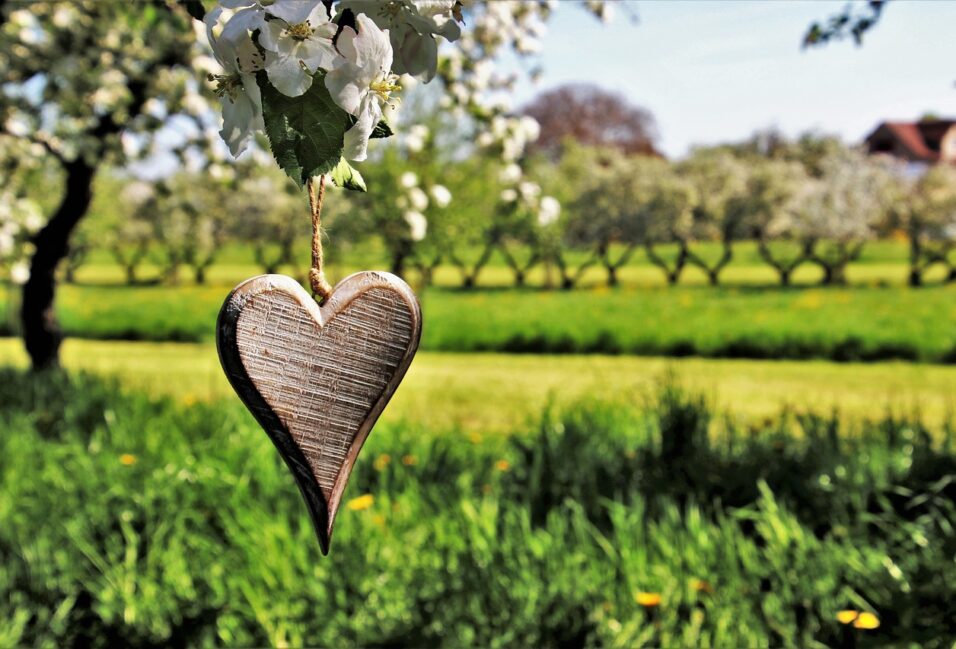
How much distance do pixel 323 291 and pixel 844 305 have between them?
605 inches

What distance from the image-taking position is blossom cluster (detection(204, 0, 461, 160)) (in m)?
0.85

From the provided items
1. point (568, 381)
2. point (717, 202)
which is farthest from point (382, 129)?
point (717, 202)

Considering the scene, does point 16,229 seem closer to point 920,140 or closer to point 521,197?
point 521,197

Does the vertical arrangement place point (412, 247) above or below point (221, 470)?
above

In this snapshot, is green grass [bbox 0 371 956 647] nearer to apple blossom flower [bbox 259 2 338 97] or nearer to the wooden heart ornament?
the wooden heart ornament

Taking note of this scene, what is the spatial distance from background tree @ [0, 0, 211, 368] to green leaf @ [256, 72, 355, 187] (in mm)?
4494

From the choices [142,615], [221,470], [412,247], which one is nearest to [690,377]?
[412,247]

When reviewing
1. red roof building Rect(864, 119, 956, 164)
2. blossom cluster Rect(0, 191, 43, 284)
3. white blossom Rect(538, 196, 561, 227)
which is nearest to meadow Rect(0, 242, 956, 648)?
white blossom Rect(538, 196, 561, 227)

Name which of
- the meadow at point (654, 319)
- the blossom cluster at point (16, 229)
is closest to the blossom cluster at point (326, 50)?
the blossom cluster at point (16, 229)

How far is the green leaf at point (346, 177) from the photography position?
942mm

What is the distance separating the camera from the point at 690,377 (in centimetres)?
962

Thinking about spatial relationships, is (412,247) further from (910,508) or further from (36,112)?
(910,508)

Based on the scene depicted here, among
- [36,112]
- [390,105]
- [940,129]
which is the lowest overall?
[390,105]

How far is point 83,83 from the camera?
215 inches
